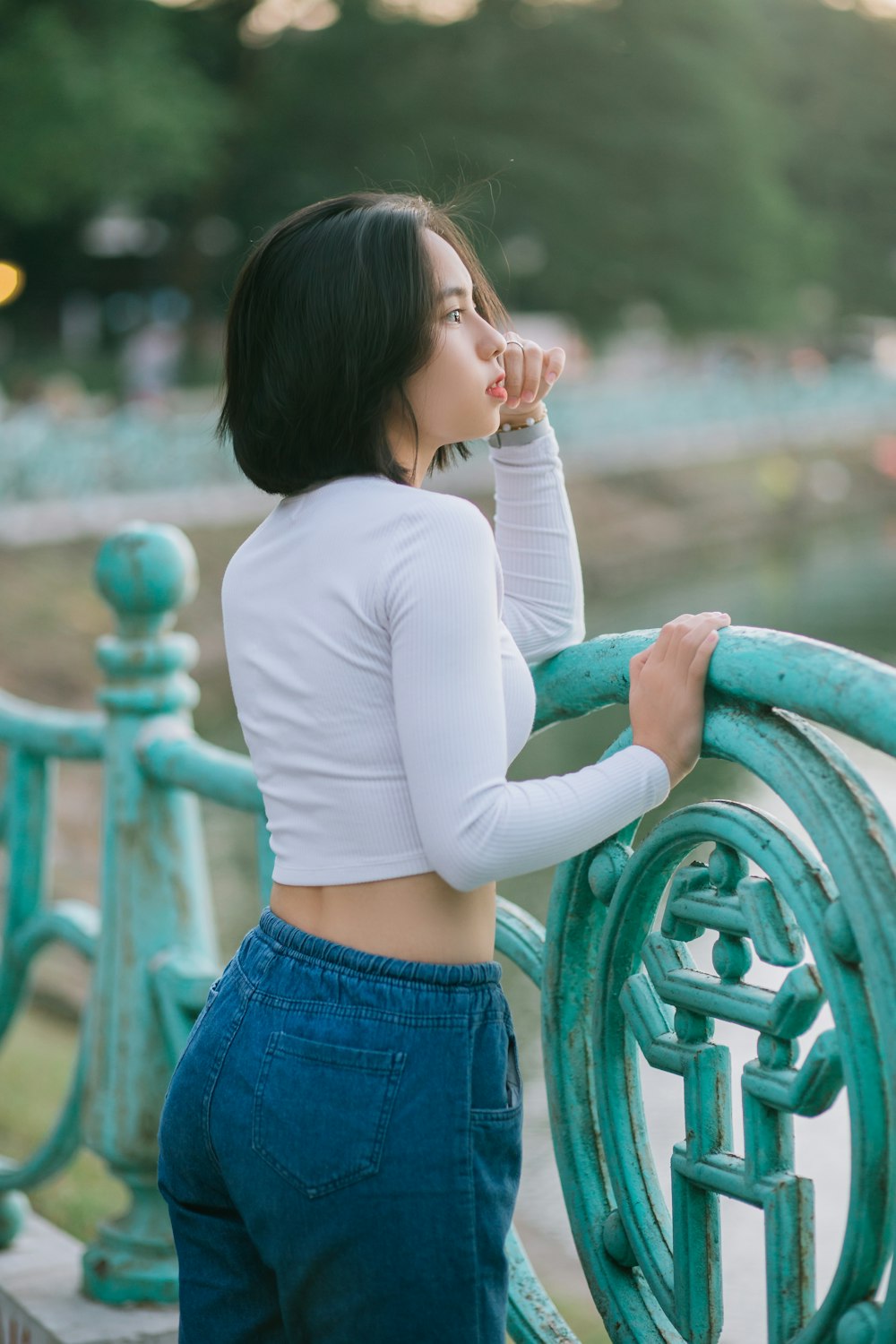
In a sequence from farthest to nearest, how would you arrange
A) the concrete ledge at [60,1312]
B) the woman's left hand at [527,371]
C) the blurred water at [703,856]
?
the blurred water at [703,856]
the concrete ledge at [60,1312]
the woman's left hand at [527,371]

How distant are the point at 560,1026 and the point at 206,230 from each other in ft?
86.5

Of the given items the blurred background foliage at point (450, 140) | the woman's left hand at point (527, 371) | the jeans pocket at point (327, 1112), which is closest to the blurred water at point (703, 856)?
the jeans pocket at point (327, 1112)

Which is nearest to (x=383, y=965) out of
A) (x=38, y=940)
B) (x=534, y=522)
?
(x=534, y=522)

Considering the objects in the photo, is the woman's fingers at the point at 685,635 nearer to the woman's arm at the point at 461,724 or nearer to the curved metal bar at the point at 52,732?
the woman's arm at the point at 461,724

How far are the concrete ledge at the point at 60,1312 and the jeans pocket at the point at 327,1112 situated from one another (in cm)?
92

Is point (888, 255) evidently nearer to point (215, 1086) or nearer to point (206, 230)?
point (206, 230)

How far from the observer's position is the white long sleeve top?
1.13 m

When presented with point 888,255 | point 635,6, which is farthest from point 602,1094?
point 888,255

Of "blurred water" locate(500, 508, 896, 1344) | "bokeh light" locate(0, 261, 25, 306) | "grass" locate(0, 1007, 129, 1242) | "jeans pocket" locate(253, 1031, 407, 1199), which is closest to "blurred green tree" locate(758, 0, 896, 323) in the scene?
"blurred water" locate(500, 508, 896, 1344)

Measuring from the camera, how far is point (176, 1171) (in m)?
1.30

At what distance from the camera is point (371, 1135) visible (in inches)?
45.5

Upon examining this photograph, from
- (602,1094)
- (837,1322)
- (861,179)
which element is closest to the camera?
(837,1322)

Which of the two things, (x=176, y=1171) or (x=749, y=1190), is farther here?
(x=176, y=1171)

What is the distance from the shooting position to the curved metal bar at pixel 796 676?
3.21 ft
